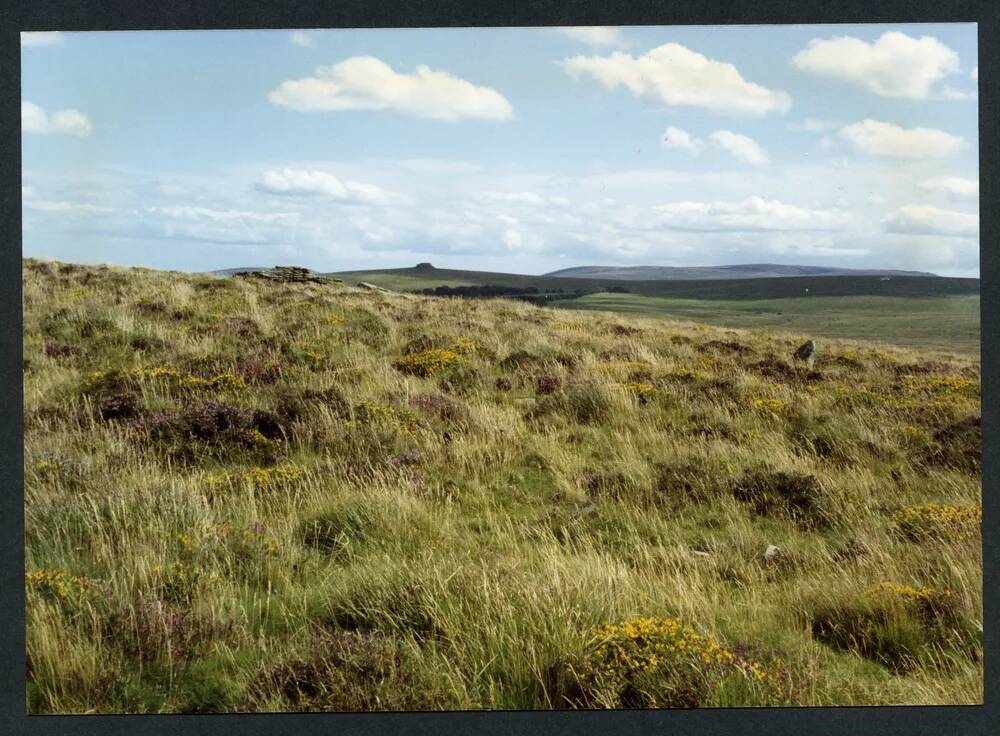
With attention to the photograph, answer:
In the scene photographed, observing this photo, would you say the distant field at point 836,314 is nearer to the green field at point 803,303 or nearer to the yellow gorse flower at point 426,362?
the green field at point 803,303

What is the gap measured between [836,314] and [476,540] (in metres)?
40.5

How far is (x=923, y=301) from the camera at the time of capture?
139 ft

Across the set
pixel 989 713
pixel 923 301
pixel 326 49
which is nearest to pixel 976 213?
pixel 989 713

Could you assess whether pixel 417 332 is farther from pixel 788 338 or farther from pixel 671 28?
pixel 788 338


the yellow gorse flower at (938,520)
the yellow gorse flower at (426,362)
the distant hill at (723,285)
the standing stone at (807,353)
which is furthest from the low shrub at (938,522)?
the distant hill at (723,285)

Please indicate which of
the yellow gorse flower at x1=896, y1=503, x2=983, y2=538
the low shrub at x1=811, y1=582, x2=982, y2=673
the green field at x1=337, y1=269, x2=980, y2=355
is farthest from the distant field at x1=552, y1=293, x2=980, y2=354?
the low shrub at x1=811, y1=582, x2=982, y2=673

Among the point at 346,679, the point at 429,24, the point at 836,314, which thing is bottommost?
the point at 346,679

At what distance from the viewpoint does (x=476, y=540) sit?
540cm

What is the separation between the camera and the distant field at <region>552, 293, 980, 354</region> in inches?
958

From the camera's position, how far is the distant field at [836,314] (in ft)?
79.9

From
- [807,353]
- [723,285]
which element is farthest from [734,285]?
[807,353]

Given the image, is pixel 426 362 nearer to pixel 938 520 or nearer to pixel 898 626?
pixel 938 520

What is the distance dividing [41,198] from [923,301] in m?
45.5

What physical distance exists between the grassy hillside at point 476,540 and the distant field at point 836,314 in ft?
41.9
